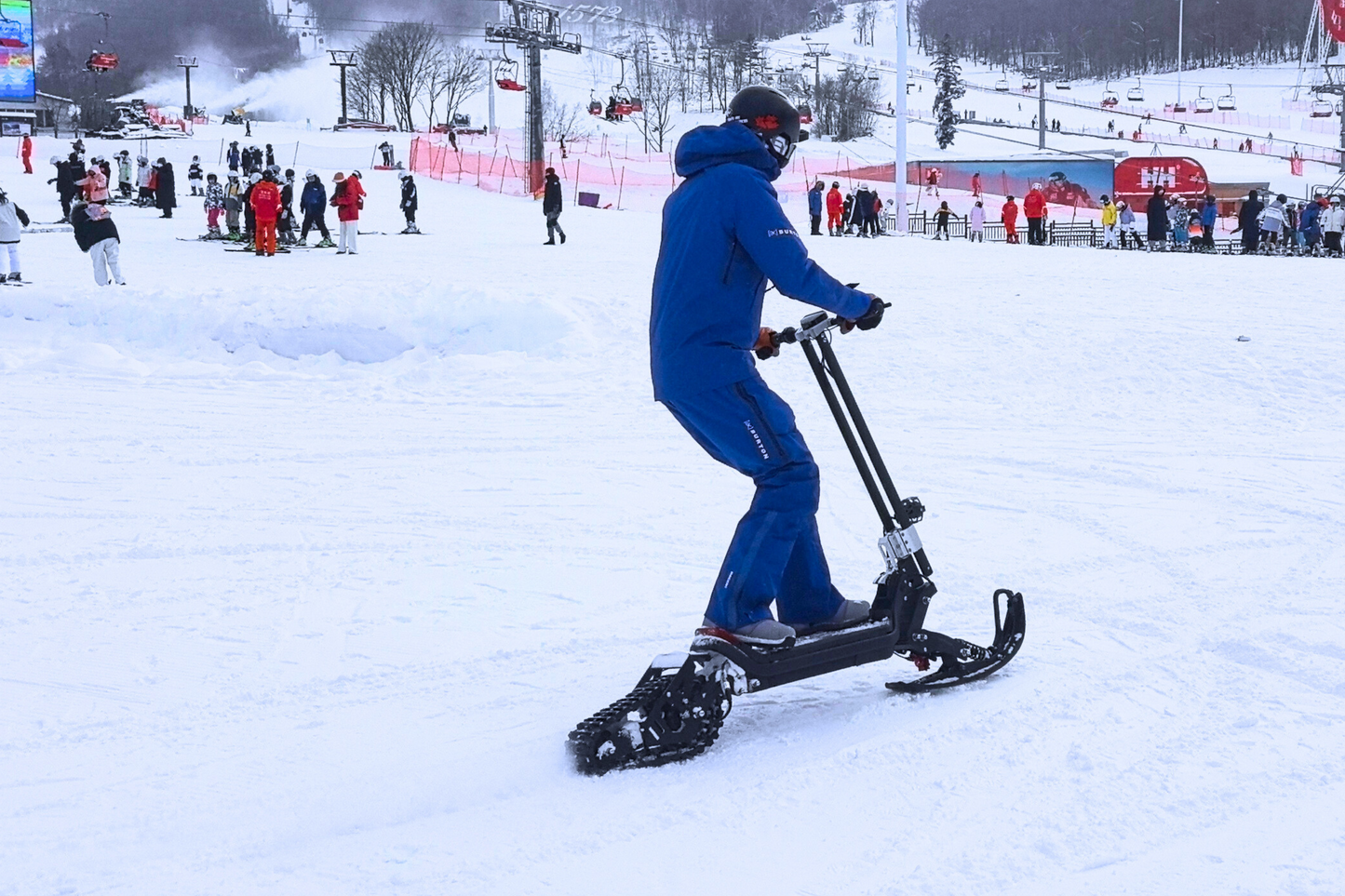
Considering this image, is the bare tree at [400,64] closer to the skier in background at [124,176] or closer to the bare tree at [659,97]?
the bare tree at [659,97]

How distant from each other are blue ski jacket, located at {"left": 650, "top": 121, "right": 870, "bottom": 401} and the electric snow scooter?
0.21 m

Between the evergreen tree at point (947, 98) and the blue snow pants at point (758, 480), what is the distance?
71961 millimetres

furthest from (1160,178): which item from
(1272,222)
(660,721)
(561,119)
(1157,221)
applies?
(561,119)

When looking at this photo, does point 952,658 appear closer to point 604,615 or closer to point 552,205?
point 604,615

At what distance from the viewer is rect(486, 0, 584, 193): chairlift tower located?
39844 mm

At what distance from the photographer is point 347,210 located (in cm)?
1961

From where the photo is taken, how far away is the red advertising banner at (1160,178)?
3722 cm

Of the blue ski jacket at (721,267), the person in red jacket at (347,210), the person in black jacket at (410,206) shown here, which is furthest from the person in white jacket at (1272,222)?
the blue ski jacket at (721,267)

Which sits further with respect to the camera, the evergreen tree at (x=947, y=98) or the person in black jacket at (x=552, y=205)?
the evergreen tree at (x=947, y=98)

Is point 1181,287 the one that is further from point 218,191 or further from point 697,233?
point 218,191

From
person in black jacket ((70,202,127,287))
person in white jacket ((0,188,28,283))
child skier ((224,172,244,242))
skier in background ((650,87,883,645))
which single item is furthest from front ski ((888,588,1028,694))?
child skier ((224,172,244,242))

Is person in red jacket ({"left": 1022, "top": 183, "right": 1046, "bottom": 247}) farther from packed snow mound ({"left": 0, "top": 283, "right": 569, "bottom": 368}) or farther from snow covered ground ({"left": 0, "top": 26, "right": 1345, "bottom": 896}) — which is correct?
packed snow mound ({"left": 0, "top": 283, "right": 569, "bottom": 368})

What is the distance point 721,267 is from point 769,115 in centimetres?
47

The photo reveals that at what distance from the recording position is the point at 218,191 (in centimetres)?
2217
